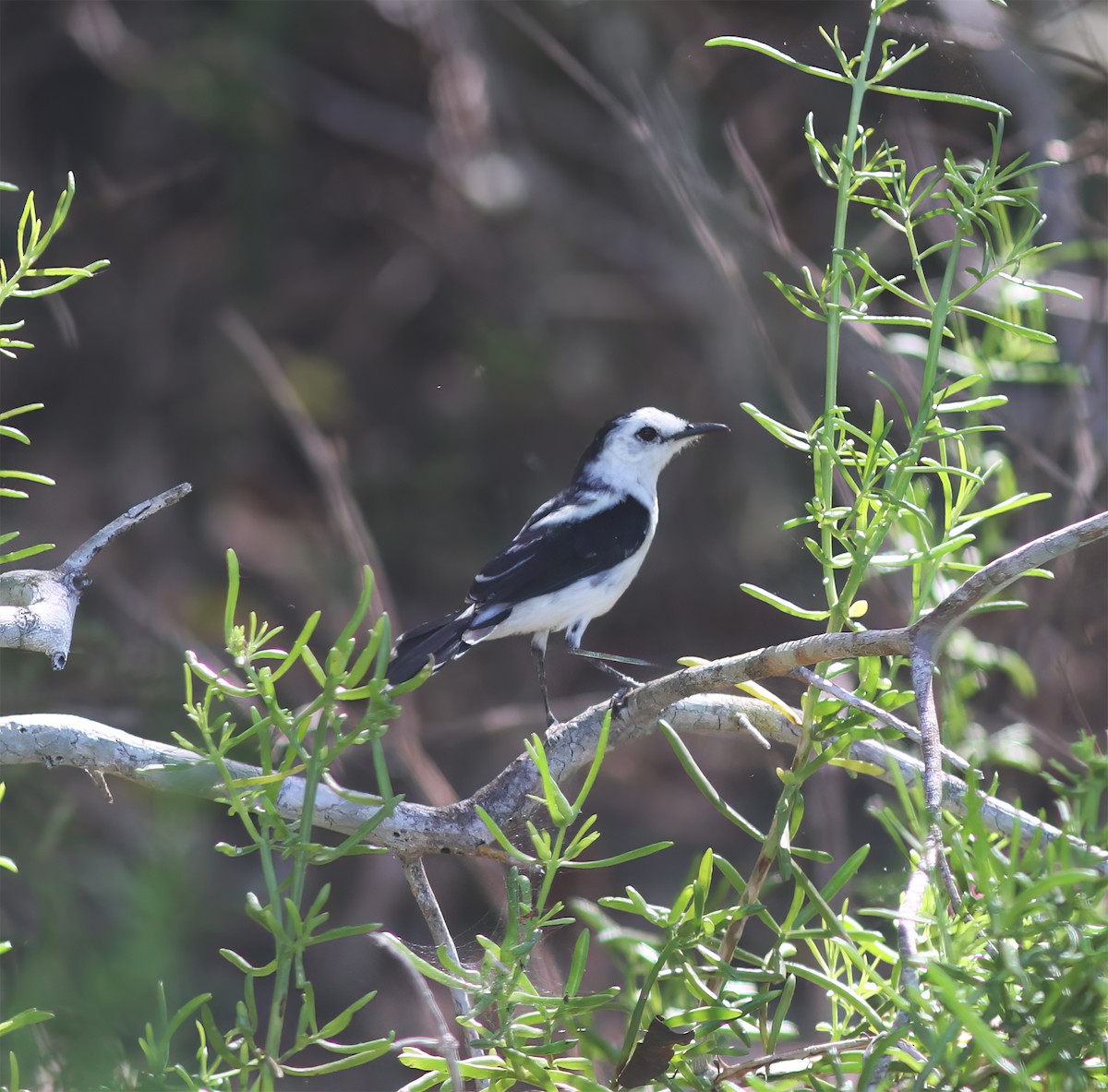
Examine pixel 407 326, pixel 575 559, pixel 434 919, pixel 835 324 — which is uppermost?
pixel 835 324

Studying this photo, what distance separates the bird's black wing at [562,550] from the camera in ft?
10.7

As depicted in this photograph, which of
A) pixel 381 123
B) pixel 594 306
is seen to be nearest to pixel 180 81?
pixel 381 123

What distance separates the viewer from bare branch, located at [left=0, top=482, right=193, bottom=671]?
5.08 ft

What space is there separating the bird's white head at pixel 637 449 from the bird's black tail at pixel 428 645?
87cm

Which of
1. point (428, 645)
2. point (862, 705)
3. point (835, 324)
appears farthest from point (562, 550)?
point (862, 705)

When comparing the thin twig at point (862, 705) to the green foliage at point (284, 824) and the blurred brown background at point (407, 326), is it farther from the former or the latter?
the blurred brown background at point (407, 326)

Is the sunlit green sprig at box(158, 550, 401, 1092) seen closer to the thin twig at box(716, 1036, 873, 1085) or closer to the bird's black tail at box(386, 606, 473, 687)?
the thin twig at box(716, 1036, 873, 1085)

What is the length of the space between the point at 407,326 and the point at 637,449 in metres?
3.36

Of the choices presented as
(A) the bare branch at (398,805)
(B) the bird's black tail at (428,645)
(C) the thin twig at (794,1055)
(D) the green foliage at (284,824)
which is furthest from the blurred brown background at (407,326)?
(D) the green foliage at (284,824)

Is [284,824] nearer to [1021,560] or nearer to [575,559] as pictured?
[1021,560]

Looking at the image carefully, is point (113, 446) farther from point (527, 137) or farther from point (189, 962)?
point (189, 962)

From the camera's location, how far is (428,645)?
9.80 ft

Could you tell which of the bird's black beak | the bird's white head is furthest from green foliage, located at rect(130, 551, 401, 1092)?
the bird's white head

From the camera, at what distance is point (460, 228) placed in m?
6.86
